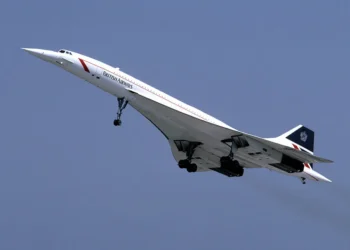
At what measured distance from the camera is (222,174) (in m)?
38.5

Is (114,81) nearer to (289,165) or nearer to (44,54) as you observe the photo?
(44,54)

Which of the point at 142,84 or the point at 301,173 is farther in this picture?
the point at 301,173

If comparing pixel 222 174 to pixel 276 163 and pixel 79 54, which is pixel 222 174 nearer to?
pixel 276 163

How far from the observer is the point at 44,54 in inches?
1272

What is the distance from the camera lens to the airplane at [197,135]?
32.9 metres

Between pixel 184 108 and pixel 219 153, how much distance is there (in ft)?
10.6

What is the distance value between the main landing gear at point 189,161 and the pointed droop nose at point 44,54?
7.71 m

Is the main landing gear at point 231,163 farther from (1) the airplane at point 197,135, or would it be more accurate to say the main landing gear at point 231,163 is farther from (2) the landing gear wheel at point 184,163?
(2) the landing gear wheel at point 184,163

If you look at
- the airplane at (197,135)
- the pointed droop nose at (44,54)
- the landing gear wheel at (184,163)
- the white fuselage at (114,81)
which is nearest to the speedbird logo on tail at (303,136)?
the airplane at (197,135)

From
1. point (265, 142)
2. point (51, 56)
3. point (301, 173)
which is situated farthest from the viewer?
point (301, 173)

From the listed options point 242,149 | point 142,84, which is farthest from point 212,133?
point 142,84

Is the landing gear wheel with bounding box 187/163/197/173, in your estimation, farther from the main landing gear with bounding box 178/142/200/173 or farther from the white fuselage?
the white fuselage

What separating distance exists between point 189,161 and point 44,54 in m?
8.97

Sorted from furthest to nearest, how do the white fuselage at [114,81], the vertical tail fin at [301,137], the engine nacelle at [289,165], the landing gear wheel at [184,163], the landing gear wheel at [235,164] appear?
the landing gear wheel at [184,163]
the vertical tail fin at [301,137]
the engine nacelle at [289,165]
the landing gear wheel at [235,164]
the white fuselage at [114,81]
